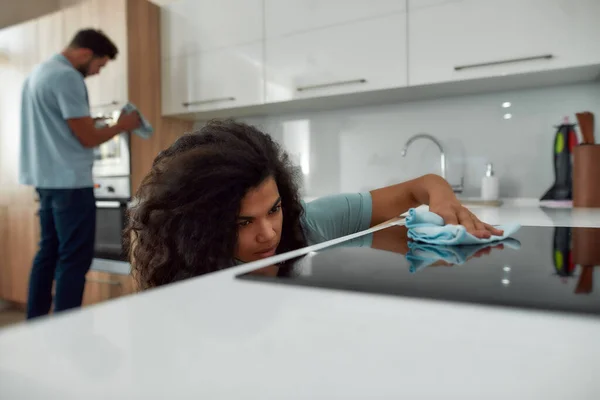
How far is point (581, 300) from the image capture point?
0.26 meters

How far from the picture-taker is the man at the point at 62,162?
5.64ft

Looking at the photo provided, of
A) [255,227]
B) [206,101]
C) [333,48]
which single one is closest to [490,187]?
[333,48]

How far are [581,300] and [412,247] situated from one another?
262mm

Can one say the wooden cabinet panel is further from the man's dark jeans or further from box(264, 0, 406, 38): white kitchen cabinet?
box(264, 0, 406, 38): white kitchen cabinet

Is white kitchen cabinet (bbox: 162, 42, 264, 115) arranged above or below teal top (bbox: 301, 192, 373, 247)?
above

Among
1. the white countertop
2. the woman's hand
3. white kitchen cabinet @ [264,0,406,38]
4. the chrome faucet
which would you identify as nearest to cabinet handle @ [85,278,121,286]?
white kitchen cabinet @ [264,0,406,38]

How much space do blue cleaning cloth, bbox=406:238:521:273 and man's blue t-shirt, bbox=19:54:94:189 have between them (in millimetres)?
1620

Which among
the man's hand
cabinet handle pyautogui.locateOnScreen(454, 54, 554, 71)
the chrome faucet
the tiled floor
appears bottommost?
the tiled floor

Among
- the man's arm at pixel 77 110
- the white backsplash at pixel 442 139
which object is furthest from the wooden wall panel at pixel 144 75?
the white backsplash at pixel 442 139

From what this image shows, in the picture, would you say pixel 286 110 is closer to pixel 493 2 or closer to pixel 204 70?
pixel 204 70

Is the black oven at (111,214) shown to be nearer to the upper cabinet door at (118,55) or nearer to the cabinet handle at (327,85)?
the upper cabinet door at (118,55)

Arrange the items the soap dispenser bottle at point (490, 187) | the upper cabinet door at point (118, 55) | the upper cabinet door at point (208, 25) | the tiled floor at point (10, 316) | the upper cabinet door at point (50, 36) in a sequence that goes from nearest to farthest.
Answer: the soap dispenser bottle at point (490, 187) → the upper cabinet door at point (208, 25) → the upper cabinet door at point (118, 55) → the upper cabinet door at point (50, 36) → the tiled floor at point (10, 316)

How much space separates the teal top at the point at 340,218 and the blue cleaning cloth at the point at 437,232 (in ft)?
1.66

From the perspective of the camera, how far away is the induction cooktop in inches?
10.6
